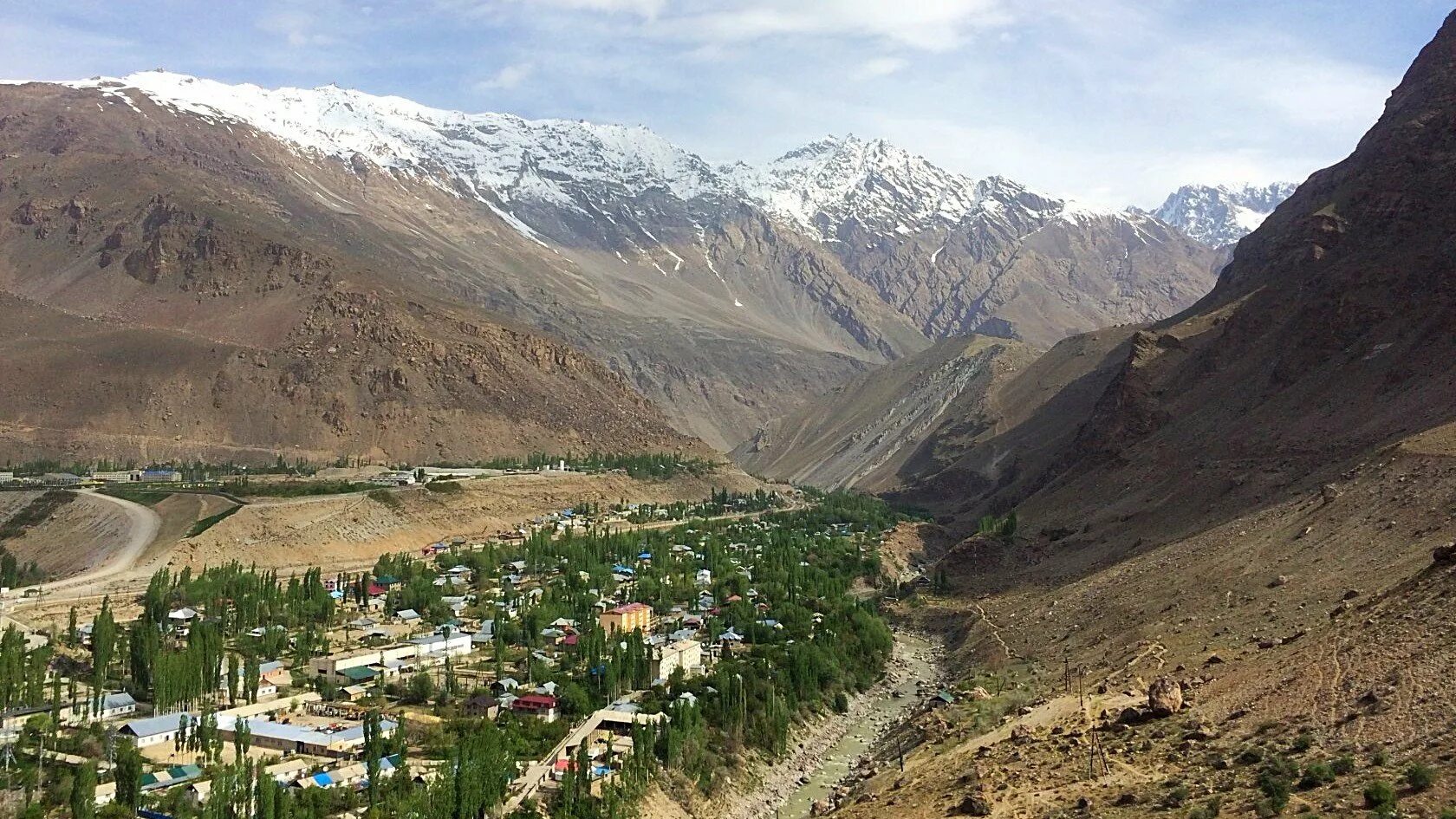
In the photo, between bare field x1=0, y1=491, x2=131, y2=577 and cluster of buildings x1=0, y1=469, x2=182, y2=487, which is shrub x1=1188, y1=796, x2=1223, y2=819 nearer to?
bare field x1=0, y1=491, x2=131, y2=577

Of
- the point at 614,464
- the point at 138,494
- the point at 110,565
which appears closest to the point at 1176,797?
the point at 110,565

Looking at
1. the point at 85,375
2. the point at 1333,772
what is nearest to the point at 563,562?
the point at 1333,772

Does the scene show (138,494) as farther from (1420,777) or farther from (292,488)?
(1420,777)

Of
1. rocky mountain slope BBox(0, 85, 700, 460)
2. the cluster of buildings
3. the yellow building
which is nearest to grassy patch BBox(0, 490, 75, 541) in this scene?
the cluster of buildings

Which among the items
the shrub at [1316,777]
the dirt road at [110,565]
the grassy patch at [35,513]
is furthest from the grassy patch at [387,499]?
the shrub at [1316,777]

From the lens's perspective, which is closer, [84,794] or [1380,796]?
[1380,796]

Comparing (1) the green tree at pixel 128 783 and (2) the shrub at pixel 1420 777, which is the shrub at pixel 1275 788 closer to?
(2) the shrub at pixel 1420 777
